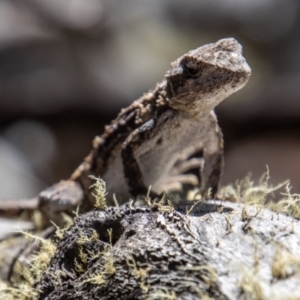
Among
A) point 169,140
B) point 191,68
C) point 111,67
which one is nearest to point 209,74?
point 191,68

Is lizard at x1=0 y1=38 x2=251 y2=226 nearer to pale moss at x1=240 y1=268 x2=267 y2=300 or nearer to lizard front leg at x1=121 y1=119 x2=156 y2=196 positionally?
lizard front leg at x1=121 y1=119 x2=156 y2=196

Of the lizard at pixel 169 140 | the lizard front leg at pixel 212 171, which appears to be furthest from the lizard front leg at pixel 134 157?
the lizard front leg at pixel 212 171

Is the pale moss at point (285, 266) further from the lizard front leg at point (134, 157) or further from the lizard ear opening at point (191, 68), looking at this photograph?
the lizard front leg at point (134, 157)

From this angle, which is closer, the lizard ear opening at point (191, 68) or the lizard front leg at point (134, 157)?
the lizard ear opening at point (191, 68)

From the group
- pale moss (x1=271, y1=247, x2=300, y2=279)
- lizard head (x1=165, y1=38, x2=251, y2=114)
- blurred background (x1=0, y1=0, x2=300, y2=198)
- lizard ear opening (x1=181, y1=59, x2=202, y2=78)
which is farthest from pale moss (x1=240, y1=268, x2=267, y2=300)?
blurred background (x1=0, y1=0, x2=300, y2=198)

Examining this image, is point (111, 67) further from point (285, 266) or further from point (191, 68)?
point (285, 266)

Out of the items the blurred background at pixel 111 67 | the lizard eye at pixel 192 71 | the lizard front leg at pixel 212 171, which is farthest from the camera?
the blurred background at pixel 111 67
